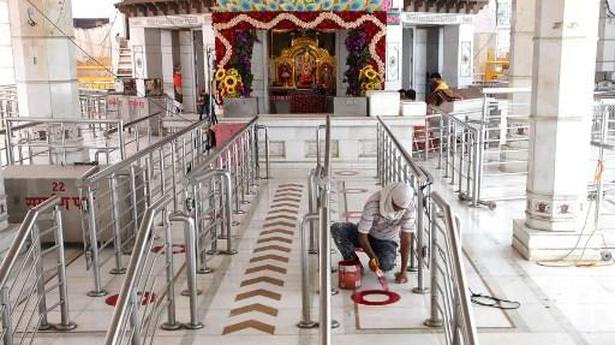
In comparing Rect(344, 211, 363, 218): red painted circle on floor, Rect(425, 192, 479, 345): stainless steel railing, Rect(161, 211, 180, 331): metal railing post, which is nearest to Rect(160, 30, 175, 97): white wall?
Result: Rect(344, 211, 363, 218): red painted circle on floor

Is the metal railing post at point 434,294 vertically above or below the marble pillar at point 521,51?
below

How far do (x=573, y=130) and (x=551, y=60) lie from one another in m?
0.65

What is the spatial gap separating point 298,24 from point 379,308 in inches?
343

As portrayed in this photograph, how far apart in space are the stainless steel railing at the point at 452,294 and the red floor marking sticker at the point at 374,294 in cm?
40

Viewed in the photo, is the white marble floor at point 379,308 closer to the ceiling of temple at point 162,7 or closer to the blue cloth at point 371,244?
the blue cloth at point 371,244

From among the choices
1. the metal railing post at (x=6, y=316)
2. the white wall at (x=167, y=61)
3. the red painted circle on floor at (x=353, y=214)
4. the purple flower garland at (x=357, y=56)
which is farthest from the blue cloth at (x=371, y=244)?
the white wall at (x=167, y=61)

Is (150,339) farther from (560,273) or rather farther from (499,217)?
(499,217)

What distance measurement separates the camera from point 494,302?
16.8ft

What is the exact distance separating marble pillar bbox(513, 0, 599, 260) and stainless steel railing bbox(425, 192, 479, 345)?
168 centimetres

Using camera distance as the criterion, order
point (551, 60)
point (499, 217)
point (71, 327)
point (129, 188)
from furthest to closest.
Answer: point (499, 217), point (129, 188), point (551, 60), point (71, 327)

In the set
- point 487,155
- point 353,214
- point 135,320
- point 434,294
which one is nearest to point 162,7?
point 487,155

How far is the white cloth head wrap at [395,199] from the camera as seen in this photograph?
5.07 m

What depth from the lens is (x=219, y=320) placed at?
486 centimetres

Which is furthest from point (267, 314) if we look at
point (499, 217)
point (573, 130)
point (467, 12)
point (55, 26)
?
point (467, 12)
